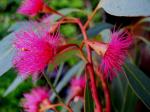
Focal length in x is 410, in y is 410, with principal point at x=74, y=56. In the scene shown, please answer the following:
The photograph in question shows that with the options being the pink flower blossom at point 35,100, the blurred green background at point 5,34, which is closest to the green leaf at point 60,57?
the pink flower blossom at point 35,100

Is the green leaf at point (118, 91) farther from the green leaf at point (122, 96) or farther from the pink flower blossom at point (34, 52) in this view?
the pink flower blossom at point (34, 52)

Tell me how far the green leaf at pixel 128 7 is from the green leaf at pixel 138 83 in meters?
0.19

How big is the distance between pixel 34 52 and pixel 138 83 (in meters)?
0.25

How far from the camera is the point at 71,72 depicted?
3.65ft

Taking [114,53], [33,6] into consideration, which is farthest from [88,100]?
[33,6]

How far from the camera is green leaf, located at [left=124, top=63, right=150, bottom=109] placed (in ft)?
2.49

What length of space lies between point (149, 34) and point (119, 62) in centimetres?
63

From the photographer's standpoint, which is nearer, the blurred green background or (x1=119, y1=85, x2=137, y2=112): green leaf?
(x1=119, y1=85, x2=137, y2=112): green leaf

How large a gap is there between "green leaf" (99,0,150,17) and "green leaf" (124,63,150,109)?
0.62 ft

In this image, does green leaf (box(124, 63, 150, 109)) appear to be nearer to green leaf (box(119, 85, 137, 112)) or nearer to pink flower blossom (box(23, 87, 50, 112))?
green leaf (box(119, 85, 137, 112))

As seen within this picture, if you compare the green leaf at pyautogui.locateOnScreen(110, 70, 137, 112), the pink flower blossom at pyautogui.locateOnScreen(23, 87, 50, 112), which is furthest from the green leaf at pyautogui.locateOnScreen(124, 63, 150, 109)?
the pink flower blossom at pyautogui.locateOnScreen(23, 87, 50, 112)

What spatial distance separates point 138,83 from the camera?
2.57 feet

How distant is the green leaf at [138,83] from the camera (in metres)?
0.76

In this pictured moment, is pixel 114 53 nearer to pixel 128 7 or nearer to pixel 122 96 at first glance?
pixel 128 7
